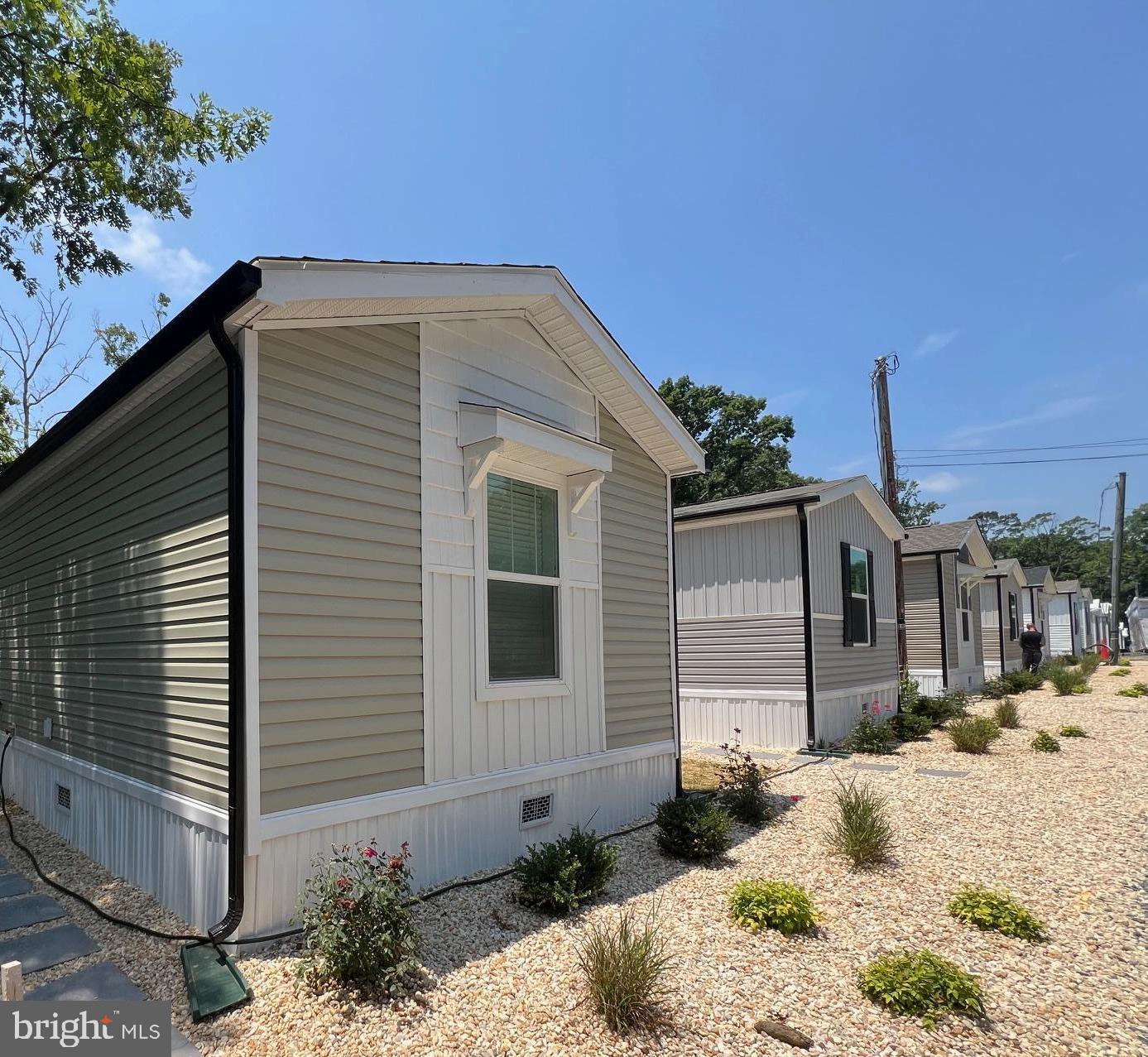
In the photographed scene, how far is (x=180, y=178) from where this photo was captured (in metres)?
11.1

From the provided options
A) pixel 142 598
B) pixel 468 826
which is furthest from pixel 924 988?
pixel 142 598

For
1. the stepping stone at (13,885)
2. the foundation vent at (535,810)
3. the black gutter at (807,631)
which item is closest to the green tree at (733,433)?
the black gutter at (807,631)

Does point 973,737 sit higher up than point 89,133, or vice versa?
point 89,133

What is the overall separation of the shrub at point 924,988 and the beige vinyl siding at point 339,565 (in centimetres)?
278

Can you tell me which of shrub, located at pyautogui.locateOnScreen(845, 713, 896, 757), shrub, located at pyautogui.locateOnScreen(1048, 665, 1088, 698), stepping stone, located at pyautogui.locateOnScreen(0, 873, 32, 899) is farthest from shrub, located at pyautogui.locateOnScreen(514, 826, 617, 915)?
shrub, located at pyautogui.locateOnScreen(1048, 665, 1088, 698)

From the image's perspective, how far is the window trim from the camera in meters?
5.00

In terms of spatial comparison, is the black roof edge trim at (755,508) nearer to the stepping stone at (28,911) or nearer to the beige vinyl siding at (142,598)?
the beige vinyl siding at (142,598)

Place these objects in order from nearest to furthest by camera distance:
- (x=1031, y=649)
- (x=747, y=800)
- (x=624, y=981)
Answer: (x=624, y=981) < (x=747, y=800) < (x=1031, y=649)

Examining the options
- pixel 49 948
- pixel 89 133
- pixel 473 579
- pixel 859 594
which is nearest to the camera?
pixel 49 948

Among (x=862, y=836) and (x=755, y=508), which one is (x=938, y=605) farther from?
(x=862, y=836)

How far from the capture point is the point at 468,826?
4.79 meters

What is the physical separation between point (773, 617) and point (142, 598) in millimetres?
8338

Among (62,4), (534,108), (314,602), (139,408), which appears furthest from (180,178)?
(314,602)

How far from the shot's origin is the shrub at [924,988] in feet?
10.4
